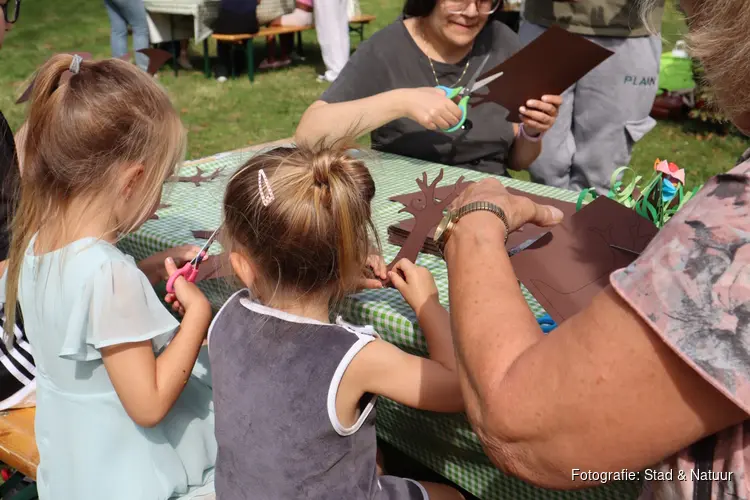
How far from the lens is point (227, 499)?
130cm

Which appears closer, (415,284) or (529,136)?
(415,284)

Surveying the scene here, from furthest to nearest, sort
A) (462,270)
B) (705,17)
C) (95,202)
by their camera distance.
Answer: (95,202) → (462,270) → (705,17)

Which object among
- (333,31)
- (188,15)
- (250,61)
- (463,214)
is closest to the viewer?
(463,214)

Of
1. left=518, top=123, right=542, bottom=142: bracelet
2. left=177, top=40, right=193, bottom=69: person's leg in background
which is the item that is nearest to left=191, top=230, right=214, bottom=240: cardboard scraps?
left=518, top=123, right=542, bottom=142: bracelet

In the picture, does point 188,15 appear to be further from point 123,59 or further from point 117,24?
point 123,59

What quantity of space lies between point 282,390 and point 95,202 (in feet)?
1.83

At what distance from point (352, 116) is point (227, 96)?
5.11 m

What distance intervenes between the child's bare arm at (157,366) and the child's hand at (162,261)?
0.48 ft

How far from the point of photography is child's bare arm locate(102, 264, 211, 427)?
130 centimetres

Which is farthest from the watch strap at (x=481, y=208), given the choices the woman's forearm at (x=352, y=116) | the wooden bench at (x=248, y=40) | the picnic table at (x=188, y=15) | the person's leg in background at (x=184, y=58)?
the person's leg in background at (x=184, y=58)

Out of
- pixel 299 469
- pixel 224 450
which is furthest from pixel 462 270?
pixel 224 450

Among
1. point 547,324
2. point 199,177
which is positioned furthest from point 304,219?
point 199,177

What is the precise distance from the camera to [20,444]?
62.2 inches

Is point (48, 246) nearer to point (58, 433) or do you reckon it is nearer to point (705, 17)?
point (58, 433)
